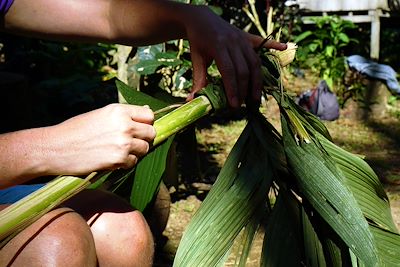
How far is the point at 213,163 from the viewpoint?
4387 millimetres

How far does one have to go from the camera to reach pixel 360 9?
6684mm

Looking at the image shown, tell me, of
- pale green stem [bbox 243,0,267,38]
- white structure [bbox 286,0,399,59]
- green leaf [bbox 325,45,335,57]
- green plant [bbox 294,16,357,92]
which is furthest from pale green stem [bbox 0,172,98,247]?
white structure [bbox 286,0,399,59]

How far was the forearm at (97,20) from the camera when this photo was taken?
5.20ft

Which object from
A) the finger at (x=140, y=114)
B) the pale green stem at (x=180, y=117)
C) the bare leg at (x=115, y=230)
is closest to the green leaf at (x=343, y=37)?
the pale green stem at (x=180, y=117)

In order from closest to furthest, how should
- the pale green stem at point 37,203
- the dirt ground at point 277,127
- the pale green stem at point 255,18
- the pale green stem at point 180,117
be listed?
the pale green stem at point 37,203
the pale green stem at point 180,117
the dirt ground at point 277,127
the pale green stem at point 255,18

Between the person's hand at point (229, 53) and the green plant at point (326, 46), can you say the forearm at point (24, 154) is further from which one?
the green plant at point (326, 46)

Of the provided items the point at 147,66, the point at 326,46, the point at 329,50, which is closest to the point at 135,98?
the point at 147,66

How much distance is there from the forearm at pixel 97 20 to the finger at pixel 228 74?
7.0 inches

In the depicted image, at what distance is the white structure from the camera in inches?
260

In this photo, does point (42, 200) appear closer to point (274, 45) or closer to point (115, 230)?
point (115, 230)

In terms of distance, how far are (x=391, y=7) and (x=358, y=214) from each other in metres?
5.72

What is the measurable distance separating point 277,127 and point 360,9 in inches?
84.0

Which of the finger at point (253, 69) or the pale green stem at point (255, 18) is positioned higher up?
the finger at point (253, 69)

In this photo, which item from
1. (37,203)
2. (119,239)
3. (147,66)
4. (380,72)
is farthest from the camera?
(380,72)
